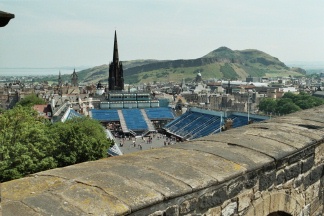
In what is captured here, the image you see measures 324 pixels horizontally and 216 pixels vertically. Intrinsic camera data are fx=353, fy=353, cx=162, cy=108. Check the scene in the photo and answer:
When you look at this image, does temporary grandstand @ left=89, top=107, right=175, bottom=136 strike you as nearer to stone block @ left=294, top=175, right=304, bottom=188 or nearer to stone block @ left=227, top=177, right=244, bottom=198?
stone block @ left=294, top=175, right=304, bottom=188

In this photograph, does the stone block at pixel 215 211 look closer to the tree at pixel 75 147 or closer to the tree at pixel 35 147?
the tree at pixel 35 147

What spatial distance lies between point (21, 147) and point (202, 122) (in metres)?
36.0

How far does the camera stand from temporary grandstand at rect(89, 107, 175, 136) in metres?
55.8

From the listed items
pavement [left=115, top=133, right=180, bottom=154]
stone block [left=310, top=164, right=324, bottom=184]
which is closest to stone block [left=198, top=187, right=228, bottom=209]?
stone block [left=310, top=164, right=324, bottom=184]

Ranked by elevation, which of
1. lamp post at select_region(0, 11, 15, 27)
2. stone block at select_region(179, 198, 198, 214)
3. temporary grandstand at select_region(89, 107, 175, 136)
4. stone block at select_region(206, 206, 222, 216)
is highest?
lamp post at select_region(0, 11, 15, 27)

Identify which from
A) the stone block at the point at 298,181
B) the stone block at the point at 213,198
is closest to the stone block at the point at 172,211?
the stone block at the point at 213,198

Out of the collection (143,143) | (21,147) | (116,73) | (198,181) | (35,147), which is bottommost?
(143,143)

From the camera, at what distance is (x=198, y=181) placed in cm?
265

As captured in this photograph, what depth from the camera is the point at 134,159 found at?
3086 mm

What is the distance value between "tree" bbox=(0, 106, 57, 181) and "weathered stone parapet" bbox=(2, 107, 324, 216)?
545 inches

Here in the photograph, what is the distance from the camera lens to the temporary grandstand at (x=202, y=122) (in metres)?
44.1

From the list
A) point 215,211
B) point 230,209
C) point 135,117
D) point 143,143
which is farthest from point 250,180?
point 135,117

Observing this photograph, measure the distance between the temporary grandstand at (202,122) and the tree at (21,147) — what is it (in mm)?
26135

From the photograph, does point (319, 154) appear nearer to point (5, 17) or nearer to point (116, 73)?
point (5, 17)
